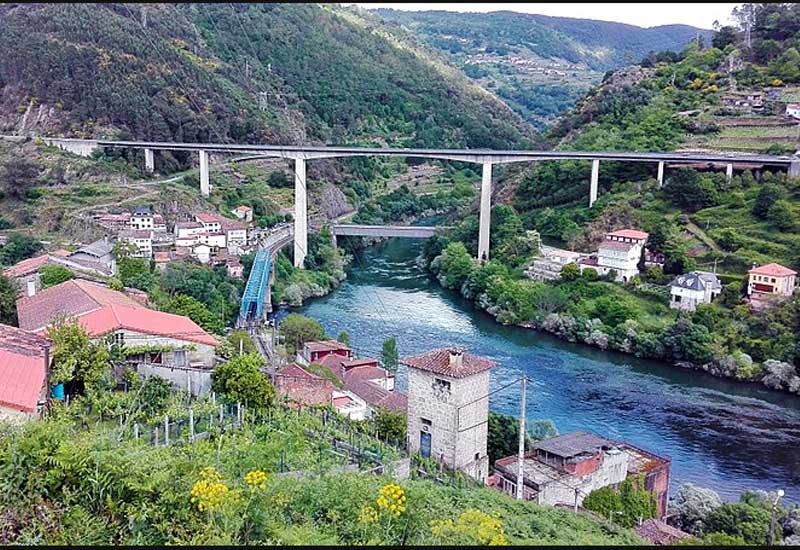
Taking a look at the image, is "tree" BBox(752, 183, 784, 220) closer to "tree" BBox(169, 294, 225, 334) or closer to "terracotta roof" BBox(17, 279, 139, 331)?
"tree" BBox(169, 294, 225, 334)

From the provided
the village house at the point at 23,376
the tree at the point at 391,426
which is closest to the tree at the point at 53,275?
the village house at the point at 23,376

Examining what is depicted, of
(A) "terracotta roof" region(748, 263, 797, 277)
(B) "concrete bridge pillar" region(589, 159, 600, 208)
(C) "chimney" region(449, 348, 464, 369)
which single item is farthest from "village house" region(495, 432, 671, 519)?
(B) "concrete bridge pillar" region(589, 159, 600, 208)

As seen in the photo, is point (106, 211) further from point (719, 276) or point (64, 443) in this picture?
point (64, 443)

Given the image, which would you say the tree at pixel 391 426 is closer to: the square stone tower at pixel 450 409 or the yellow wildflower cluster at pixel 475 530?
the square stone tower at pixel 450 409

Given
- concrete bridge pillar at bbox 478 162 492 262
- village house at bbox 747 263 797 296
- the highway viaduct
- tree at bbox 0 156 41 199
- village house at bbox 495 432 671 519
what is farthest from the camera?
concrete bridge pillar at bbox 478 162 492 262

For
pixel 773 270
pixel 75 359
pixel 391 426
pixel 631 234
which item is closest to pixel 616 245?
pixel 631 234

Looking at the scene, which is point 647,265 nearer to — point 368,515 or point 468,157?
point 468,157
